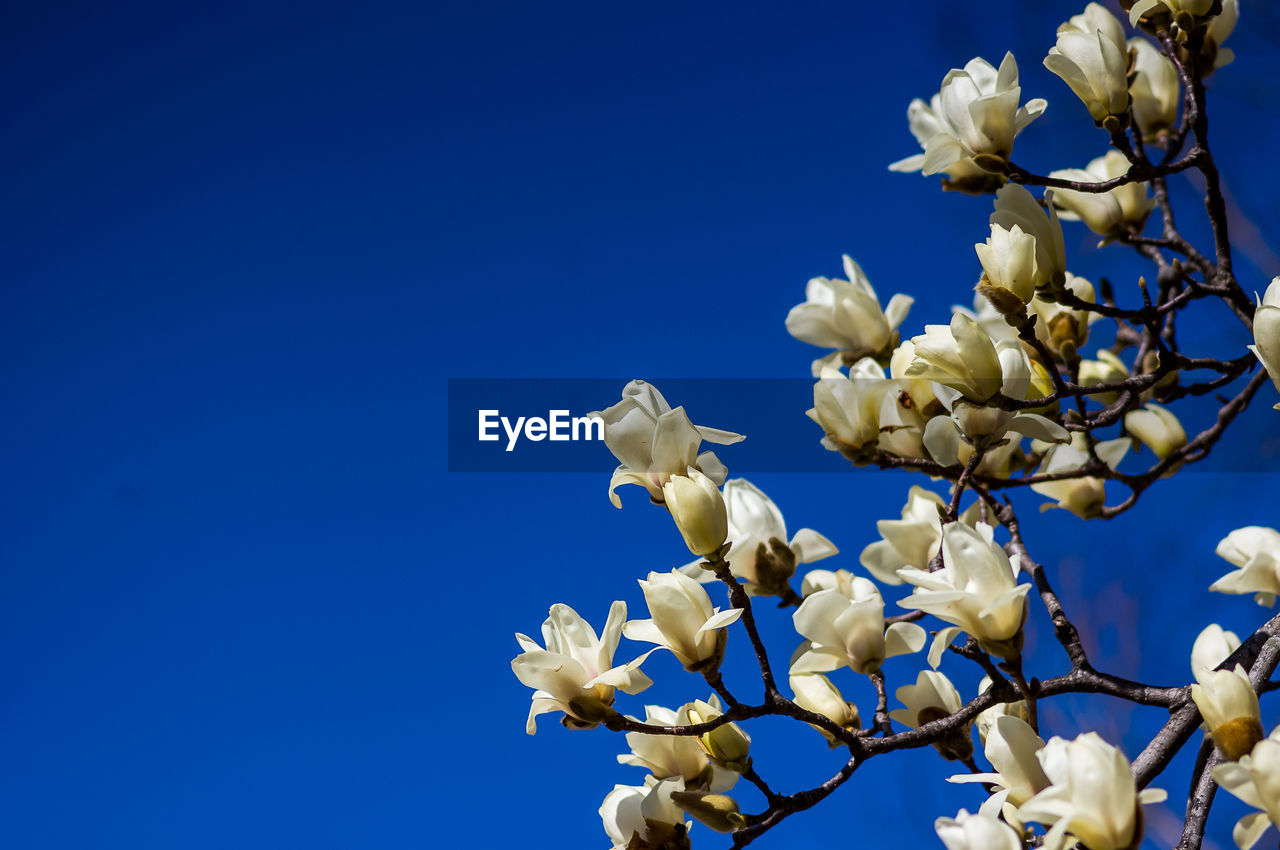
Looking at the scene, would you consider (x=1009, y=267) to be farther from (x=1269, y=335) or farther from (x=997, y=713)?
(x=997, y=713)

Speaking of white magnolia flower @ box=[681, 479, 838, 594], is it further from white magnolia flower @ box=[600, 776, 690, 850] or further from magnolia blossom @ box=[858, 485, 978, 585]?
white magnolia flower @ box=[600, 776, 690, 850]

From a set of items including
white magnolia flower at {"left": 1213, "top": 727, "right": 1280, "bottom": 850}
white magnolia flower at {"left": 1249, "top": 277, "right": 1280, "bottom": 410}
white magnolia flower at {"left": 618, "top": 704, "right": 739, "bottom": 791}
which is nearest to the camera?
white magnolia flower at {"left": 1213, "top": 727, "right": 1280, "bottom": 850}

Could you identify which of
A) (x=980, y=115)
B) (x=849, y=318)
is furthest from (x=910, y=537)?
(x=980, y=115)

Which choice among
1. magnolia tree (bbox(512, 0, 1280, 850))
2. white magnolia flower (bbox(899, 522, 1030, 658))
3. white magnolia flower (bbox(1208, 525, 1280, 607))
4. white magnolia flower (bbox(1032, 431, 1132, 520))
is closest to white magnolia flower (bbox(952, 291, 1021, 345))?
magnolia tree (bbox(512, 0, 1280, 850))

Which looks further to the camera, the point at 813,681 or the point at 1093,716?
the point at 1093,716

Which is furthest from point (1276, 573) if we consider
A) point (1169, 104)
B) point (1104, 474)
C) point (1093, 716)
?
point (1093, 716)

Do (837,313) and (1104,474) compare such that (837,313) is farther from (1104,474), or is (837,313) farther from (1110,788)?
(1110,788)

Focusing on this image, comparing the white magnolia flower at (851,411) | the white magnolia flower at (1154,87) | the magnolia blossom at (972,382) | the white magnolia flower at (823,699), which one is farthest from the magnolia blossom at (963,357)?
the white magnolia flower at (1154,87)
